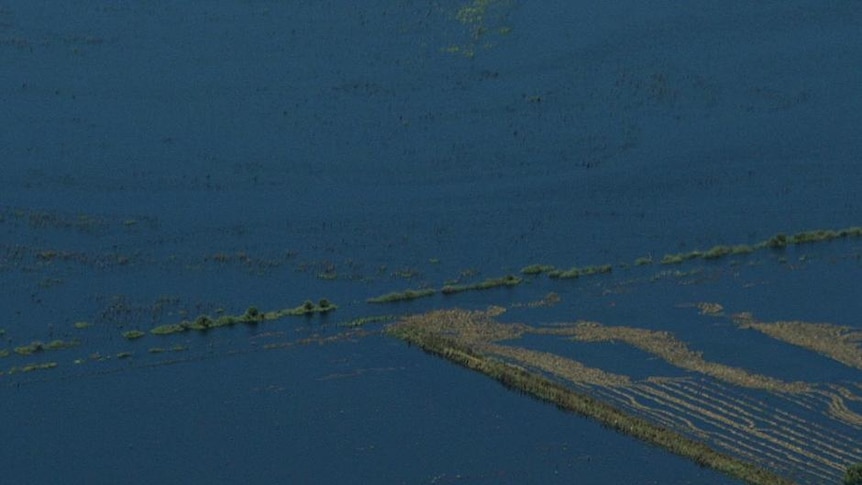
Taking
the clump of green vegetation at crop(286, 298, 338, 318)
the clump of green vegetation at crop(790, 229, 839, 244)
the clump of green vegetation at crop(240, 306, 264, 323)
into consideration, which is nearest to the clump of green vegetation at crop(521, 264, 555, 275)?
the clump of green vegetation at crop(286, 298, 338, 318)

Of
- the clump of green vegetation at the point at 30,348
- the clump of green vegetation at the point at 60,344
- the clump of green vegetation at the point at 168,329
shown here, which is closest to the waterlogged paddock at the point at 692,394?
the clump of green vegetation at the point at 168,329

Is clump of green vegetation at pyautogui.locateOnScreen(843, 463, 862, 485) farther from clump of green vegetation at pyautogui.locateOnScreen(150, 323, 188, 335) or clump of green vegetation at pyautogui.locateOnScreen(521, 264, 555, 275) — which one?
clump of green vegetation at pyautogui.locateOnScreen(150, 323, 188, 335)

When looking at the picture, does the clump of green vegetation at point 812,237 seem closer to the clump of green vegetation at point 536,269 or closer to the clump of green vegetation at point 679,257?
the clump of green vegetation at point 679,257

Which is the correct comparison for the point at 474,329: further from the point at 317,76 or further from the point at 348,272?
the point at 317,76

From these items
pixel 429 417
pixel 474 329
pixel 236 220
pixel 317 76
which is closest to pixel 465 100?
pixel 317 76

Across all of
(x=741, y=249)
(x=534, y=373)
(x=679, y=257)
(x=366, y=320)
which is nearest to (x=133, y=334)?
(x=366, y=320)

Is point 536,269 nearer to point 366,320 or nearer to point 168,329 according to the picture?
point 366,320
